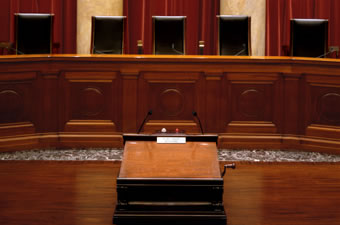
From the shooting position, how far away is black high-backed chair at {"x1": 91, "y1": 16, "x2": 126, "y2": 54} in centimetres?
618

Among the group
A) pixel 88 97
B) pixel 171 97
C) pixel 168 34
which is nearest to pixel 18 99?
pixel 88 97

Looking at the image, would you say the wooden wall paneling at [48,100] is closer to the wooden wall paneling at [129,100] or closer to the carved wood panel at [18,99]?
the carved wood panel at [18,99]

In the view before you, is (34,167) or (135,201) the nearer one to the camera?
(135,201)

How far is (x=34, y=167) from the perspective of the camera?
7.88 feet

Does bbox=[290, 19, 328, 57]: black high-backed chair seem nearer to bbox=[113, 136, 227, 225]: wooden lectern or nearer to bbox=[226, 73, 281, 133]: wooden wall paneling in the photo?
bbox=[226, 73, 281, 133]: wooden wall paneling

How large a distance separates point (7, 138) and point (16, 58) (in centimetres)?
69

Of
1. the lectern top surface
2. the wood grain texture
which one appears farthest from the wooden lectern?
the wood grain texture

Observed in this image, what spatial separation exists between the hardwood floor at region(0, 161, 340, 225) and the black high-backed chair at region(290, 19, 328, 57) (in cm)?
372

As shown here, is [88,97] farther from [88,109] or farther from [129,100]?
[129,100]

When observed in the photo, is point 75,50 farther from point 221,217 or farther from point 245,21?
point 221,217

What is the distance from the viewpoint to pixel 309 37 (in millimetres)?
6039

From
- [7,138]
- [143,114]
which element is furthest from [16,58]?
[143,114]

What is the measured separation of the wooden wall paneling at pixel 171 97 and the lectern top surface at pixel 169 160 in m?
3.15

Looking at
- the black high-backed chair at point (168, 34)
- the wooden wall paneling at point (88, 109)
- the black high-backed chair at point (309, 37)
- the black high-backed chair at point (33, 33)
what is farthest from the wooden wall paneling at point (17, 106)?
the black high-backed chair at point (309, 37)
